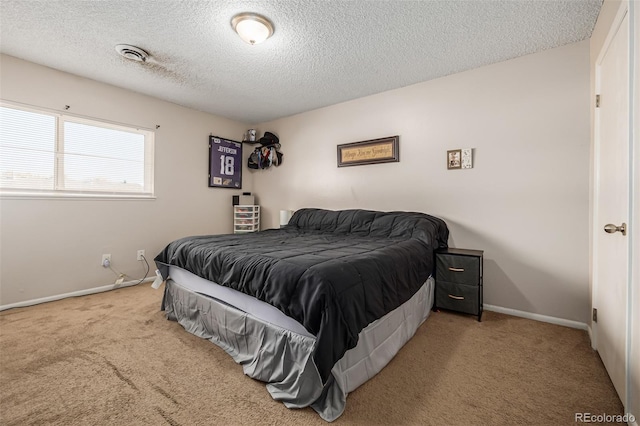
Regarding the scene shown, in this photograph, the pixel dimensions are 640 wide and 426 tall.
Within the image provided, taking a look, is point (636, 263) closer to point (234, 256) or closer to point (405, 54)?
point (234, 256)

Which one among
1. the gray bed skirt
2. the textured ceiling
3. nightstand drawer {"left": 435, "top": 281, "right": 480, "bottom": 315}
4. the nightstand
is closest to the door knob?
the nightstand

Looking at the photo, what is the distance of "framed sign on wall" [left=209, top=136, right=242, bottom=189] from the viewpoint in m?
4.32

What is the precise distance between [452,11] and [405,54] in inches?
23.7


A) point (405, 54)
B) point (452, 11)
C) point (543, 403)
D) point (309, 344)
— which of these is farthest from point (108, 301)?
point (452, 11)

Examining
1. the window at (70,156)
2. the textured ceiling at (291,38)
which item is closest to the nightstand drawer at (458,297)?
the textured ceiling at (291,38)

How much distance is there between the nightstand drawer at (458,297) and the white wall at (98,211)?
11.2 feet

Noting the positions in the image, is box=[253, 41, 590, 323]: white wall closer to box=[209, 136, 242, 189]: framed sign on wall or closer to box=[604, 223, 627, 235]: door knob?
box=[604, 223, 627, 235]: door knob

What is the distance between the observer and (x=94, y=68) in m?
2.90

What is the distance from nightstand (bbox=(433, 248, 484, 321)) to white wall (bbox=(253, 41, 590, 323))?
45cm

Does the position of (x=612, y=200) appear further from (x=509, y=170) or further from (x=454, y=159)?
(x=454, y=159)

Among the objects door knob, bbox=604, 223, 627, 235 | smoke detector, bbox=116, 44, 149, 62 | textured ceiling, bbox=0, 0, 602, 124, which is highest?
textured ceiling, bbox=0, 0, 602, 124

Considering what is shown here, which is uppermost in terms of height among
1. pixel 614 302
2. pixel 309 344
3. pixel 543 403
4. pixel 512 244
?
pixel 512 244

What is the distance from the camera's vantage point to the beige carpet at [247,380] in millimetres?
1328

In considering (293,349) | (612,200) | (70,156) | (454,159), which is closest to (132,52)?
(70,156)
